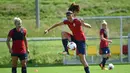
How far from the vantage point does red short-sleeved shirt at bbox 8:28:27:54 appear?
14234 mm

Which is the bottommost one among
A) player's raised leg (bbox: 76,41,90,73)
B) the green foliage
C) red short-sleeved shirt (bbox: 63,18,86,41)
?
the green foliage

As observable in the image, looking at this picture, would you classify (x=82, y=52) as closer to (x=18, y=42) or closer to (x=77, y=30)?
(x=77, y=30)

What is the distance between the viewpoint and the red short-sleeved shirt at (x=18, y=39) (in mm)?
14234

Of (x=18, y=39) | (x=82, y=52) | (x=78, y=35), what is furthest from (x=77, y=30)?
(x=18, y=39)

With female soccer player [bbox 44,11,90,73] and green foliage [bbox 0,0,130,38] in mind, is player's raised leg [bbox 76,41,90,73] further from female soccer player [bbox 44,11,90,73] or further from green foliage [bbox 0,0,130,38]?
green foliage [bbox 0,0,130,38]

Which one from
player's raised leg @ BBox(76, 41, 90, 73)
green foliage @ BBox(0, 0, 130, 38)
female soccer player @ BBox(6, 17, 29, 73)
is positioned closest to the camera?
player's raised leg @ BBox(76, 41, 90, 73)

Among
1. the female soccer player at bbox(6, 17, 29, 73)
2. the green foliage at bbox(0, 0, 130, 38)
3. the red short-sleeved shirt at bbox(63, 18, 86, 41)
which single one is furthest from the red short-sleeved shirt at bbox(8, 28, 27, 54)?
the green foliage at bbox(0, 0, 130, 38)

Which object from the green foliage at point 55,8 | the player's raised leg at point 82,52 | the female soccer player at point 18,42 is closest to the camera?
the player's raised leg at point 82,52

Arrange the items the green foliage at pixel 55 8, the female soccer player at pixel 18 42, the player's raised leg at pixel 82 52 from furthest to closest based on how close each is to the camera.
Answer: the green foliage at pixel 55 8 < the female soccer player at pixel 18 42 < the player's raised leg at pixel 82 52

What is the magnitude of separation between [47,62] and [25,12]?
31759 mm

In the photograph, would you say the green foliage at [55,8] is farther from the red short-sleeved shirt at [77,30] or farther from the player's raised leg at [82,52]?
the player's raised leg at [82,52]

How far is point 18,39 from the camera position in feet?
46.9

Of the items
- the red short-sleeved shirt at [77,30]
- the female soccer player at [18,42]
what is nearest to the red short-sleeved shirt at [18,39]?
the female soccer player at [18,42]

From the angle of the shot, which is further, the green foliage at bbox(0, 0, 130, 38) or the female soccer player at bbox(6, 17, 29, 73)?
the green foliage at bbox(0, 0, 130, 38)
